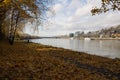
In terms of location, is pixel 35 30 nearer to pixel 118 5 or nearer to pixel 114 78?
pixel 118 5

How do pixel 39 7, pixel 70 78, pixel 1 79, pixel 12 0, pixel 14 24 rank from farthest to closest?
pixel 14 24, pixel 39 7, pixel 12 0, pixel 70 78, pixel 1 79

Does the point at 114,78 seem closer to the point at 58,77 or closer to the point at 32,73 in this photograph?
the point at 58,77

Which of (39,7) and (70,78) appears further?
(39,7)

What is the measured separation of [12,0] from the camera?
12.6m

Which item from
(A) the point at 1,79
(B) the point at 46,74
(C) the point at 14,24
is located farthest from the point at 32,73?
(C) the point at 14,24

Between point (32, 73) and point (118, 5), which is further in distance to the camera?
point (118, 5)

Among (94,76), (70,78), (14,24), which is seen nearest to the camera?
(70,78)

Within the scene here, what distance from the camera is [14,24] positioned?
3441 cm

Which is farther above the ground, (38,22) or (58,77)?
(38,22)

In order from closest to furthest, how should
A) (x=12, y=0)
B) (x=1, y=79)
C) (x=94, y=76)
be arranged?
(x=1, y=79)
(x=94, y=76)
(x=12, y=0)

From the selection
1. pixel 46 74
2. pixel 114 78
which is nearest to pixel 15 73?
pixel 46 74

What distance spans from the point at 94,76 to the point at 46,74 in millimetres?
2201

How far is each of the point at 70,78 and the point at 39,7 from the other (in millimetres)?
7986

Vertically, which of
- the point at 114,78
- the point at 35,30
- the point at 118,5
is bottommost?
the point at 114,78
